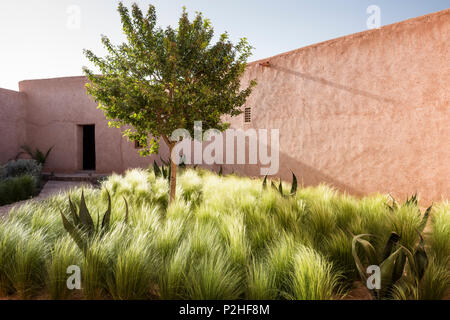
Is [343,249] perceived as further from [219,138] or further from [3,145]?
[3,145]

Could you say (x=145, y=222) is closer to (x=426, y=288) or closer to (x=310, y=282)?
(x=310, y=282)

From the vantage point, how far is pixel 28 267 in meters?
2.06

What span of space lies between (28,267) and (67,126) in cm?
1052

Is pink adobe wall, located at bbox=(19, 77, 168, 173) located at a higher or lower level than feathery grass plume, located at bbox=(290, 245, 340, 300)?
higher

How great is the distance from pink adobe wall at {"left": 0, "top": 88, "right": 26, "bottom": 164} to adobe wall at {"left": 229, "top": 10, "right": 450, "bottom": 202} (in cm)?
1046

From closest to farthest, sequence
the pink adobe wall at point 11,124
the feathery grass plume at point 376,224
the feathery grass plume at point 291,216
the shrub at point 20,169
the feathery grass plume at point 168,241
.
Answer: the feathery grass plume at point 168,241, the feathery grass plume at point 376,224, the feathery grass plume at point 291,216, the shrub at point 20,169, the pink adobe wall at point 11,124

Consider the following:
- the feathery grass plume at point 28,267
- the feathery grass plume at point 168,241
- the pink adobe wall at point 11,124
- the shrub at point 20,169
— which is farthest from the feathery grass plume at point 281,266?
the pink adobe wall at point 11,124

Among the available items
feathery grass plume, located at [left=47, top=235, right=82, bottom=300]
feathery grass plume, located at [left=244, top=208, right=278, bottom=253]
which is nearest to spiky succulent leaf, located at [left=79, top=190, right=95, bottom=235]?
feathery grass plume, located at [left=47, top=235, right=82, bottom=300]

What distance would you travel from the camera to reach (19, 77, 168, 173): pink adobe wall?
1048 cm

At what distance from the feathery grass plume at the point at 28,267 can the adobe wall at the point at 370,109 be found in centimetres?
601

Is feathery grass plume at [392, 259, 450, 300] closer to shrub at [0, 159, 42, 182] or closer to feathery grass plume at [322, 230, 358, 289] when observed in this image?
feathery grass plume at [322, 230, 358, 289]

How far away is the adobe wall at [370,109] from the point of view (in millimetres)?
5113

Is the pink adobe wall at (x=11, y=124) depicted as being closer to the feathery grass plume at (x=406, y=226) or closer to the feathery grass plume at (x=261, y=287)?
the feathery grass plume at (x=261, y=287)
